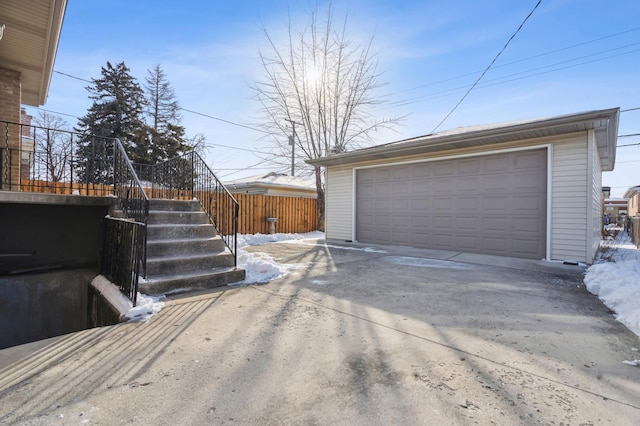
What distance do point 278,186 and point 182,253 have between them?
10.7 m

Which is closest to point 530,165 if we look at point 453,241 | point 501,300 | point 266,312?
point 453,241

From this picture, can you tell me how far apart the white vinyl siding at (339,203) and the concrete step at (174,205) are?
530 cm

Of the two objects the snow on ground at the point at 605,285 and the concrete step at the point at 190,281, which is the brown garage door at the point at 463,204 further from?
the concrete step at the point at 190,281

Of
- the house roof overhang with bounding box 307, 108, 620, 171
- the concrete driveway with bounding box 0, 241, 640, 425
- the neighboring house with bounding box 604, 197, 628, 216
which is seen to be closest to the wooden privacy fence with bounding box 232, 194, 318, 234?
the house roof overhang with bounding box 307, 108, 620, 171

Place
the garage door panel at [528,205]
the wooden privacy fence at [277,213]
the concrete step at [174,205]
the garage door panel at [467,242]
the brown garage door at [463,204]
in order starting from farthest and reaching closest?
the wooden privacy fence at [277,213]
the garage door panel at [467,242]
the brown garage door at [463,204]
the garage door panel at [528,205]
the concrete step at [174,205]

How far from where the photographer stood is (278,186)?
14836 millimetres

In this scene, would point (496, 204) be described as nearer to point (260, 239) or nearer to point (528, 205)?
point (528, 205)

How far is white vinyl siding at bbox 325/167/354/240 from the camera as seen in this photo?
9.62 m

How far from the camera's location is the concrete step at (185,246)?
4.06m

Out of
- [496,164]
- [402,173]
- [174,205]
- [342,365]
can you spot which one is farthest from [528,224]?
[174,205]

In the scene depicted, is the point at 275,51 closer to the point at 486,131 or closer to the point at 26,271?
the point at 486,131

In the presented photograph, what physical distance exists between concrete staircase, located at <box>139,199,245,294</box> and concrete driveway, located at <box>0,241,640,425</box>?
0.33 m

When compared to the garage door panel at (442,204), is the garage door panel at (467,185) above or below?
above

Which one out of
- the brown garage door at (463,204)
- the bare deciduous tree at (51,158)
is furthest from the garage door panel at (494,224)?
the bare deciduous tree at (51,158)
